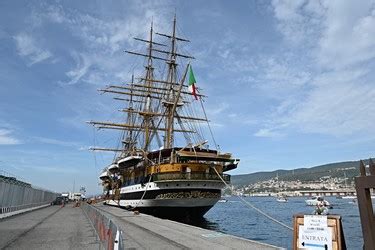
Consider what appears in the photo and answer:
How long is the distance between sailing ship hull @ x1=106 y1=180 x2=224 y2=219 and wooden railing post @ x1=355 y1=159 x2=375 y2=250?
1036 inches

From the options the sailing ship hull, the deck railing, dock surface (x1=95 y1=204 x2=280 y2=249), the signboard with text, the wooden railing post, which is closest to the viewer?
the wooden railing post

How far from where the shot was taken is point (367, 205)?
19.1ft

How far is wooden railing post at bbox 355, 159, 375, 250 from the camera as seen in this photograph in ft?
18.8

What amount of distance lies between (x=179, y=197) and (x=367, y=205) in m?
26.8

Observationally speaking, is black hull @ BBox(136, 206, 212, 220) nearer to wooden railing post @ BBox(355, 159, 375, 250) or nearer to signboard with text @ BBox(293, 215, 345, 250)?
signboard with text @ BBox(293, 215, 345, 250)

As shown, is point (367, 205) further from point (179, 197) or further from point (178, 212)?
point (178, 212)

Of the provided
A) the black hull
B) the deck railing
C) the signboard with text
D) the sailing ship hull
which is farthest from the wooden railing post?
the black hull

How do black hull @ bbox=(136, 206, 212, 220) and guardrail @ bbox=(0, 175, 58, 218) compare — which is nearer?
guardrail @ bbox=(0, 175, 58, 218)

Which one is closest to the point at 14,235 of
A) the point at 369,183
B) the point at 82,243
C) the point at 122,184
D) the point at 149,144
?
the point at 82,243

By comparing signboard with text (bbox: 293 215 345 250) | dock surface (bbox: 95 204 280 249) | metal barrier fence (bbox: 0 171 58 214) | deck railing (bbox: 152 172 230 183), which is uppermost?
deck railing (bbox: 152 172 230 183)

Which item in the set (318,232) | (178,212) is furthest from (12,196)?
(318,232)

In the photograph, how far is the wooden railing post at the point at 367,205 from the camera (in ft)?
18.8

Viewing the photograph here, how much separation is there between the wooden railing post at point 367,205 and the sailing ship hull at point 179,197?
2631cm

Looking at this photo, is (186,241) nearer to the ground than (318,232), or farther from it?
nearer to the ground
